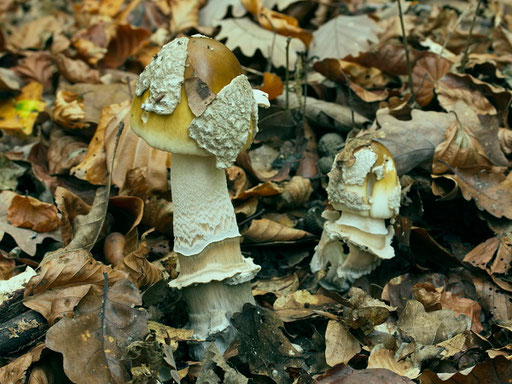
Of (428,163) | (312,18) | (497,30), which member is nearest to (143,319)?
(428,163)

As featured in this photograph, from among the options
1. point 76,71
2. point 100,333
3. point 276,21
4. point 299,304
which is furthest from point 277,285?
point 76,71

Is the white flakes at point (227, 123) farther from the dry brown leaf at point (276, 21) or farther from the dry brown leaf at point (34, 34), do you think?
the dry brown leaf at point (34, 34)

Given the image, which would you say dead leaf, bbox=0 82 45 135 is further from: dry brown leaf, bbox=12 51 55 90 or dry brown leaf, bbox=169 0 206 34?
dry brown leaf, bbox=169 0 206 34

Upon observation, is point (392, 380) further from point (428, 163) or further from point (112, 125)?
point (112, 125)

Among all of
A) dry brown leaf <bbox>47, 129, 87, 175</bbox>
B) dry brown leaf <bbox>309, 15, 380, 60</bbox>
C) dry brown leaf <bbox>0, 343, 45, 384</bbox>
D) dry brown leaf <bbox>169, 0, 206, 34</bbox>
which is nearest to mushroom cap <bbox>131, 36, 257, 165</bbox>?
dry brown leaf <bbox>0, 343, 45, 384</bbox>

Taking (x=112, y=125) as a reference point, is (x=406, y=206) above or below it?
below
